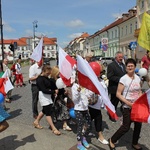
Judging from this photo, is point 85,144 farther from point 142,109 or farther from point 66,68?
point 66,68

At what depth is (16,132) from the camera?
580cm

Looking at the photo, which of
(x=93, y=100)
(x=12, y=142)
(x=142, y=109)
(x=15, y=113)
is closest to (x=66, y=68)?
(x=93, y=100)

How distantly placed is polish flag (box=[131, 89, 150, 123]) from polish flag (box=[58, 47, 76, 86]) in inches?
61.6

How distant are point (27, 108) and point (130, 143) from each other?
14.5 ft

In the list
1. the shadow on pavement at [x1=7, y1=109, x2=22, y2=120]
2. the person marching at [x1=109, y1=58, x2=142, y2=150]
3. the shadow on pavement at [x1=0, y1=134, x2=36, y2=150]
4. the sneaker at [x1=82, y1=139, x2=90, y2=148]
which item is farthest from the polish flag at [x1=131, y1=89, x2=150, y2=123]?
the shadow on pavement at [x1=7, y1=109, x2=22, y2=120]

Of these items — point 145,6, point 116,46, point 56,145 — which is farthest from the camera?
point 116,46

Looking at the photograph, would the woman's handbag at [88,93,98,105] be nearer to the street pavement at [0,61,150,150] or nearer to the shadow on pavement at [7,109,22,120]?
the street pavement at [0,61,150,150]

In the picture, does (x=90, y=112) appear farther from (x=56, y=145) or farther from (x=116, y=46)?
(x=116, y=46)

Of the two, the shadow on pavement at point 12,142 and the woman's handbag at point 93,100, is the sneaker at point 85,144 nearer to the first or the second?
the woman's handbag at point 93,100

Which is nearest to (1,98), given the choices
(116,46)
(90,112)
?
(90,112)

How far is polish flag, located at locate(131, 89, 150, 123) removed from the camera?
3.97m

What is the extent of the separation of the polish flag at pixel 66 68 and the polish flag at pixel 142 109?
1.56 meters

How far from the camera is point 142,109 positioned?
4.02m

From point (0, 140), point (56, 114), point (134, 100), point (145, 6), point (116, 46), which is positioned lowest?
point (0, 140)
